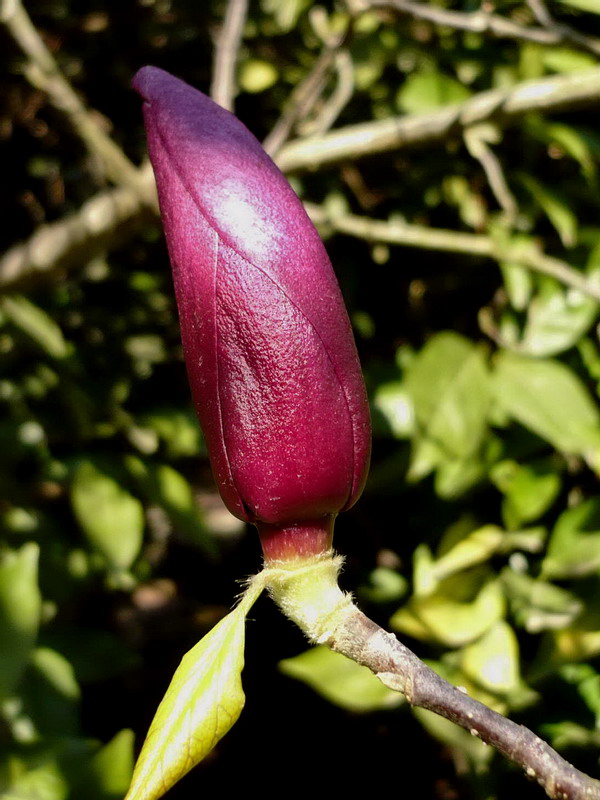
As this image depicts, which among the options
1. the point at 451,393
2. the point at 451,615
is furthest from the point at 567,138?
the point at 451,615

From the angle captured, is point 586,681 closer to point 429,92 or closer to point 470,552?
point 470,552

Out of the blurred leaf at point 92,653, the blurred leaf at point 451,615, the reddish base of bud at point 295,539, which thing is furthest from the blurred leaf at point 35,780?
the reddish base of bud at point 295,539

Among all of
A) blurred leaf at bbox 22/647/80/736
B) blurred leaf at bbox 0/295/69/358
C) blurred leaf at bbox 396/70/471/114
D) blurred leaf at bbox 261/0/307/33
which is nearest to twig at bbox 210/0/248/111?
blurred leaf at bbox 261/0/307/33

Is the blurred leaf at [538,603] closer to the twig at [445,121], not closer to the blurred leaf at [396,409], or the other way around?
the blurred leaf at [396,409]

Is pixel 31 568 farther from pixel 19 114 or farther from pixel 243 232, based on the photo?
pixel 19 114

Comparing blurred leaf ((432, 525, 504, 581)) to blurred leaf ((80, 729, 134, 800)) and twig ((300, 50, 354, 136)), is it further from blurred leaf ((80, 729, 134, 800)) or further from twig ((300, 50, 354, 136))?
twig ((300, 50, 354, 136))

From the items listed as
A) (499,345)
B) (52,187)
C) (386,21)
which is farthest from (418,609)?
(52,187)

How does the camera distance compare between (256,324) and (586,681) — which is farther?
(586,681)
